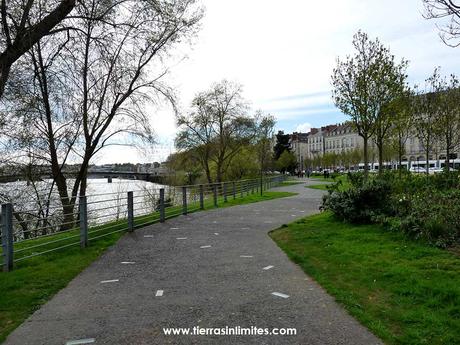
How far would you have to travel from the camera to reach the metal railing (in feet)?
24.2

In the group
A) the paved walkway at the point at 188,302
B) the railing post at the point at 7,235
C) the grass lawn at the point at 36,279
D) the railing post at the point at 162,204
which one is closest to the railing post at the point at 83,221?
the grass lawn at the point at 36,279

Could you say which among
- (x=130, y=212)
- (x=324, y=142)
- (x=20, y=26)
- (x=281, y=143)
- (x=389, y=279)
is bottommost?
(x=389, y=279)

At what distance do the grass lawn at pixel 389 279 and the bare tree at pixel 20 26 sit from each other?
7309 mm

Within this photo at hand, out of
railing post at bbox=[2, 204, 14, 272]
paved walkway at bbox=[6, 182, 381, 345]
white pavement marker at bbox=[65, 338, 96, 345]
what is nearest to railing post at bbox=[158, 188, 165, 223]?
paved walkway at bbox=[6, 182, 381, 345]

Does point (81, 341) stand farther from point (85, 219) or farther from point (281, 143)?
point (281, 143)

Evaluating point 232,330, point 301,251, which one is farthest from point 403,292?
point 301,251

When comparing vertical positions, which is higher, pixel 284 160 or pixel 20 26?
pixel 20 26

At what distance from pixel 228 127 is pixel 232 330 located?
1376 inches

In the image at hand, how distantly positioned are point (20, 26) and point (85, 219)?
14.7ft

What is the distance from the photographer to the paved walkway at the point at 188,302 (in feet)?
13.3

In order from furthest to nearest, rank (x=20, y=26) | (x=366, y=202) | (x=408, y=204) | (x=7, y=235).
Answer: (x=366, y=202) → (x=408, y=204) → (x=20, y=26) → (x=7, y=235)

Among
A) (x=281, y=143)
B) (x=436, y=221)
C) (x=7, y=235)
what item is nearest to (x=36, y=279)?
(x=7, y=235)

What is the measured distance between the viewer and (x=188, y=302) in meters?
5.09

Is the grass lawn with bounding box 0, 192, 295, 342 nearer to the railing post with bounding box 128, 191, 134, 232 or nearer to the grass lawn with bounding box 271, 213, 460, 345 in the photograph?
the railing post with bounding box 128, 191, 134, 232
